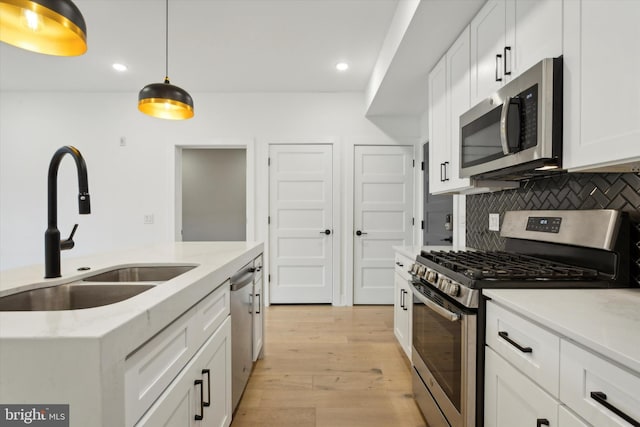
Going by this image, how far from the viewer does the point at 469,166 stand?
1.88 metres

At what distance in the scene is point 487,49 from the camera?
1761 mm

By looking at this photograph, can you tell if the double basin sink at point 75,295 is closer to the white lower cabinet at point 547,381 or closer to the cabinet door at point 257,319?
the cabinet door at point 257,319

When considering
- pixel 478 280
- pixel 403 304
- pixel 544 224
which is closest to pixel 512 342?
pixel 478 280

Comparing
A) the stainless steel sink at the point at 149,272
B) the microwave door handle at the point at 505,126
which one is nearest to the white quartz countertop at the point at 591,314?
the microwave door handle at the point at 505,126

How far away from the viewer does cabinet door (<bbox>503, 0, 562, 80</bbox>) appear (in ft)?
4.07

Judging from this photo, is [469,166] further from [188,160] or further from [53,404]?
[188,160]

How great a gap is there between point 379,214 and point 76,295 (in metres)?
3.25

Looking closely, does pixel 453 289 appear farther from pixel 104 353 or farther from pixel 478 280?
pixel 104 353

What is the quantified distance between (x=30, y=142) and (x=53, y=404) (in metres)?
4.70

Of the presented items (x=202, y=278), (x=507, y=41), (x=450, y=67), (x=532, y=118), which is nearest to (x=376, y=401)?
(x=202, y=278)

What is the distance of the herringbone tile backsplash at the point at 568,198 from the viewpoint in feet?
3.99

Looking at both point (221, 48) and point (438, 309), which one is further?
point (221, 48)

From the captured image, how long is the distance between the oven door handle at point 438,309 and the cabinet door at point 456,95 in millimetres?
803

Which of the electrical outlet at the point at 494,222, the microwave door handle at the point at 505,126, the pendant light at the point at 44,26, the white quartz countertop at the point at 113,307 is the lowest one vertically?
the white quartz countertop at the point at 113,307
